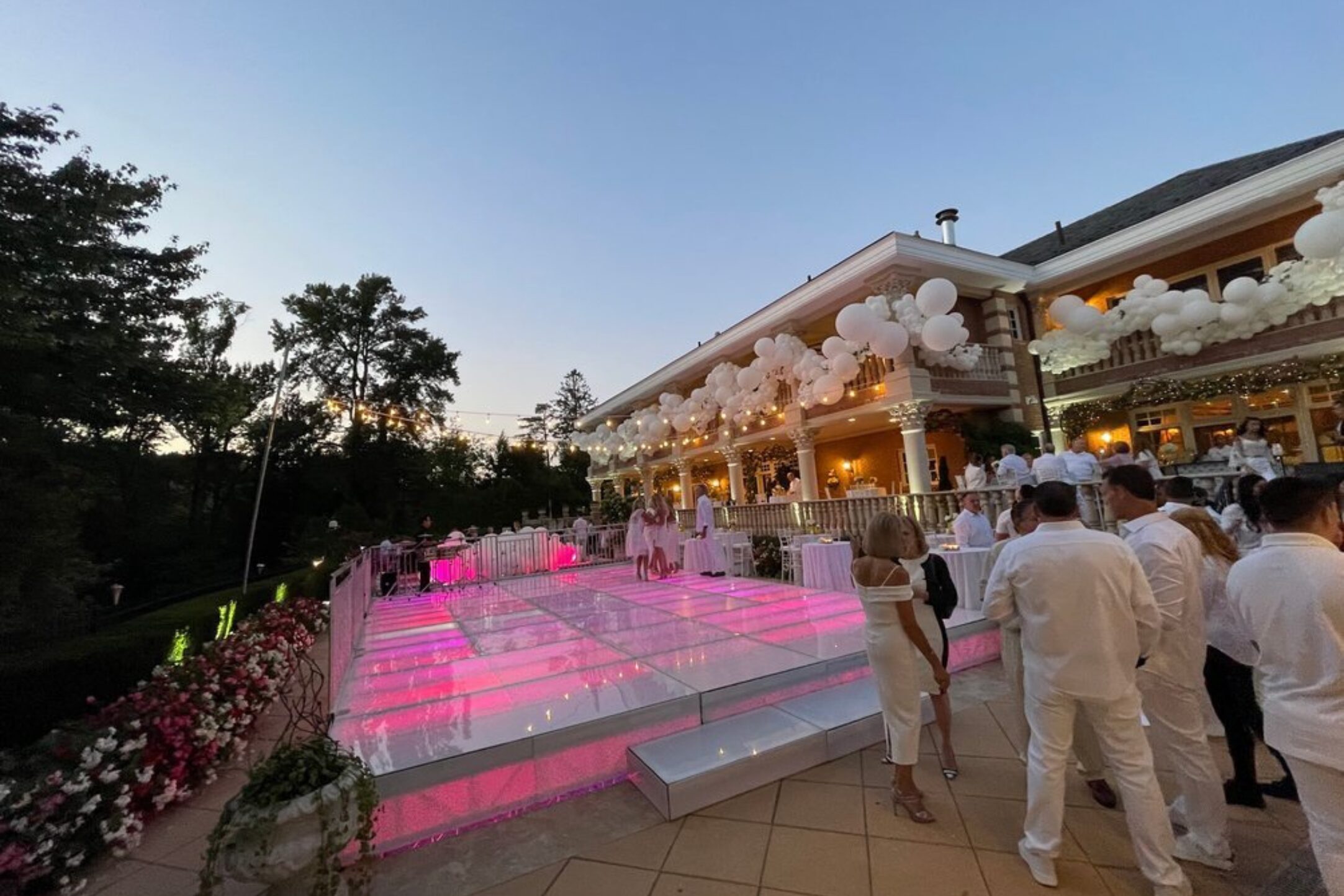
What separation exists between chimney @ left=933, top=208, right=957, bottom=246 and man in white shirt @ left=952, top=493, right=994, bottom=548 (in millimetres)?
9561

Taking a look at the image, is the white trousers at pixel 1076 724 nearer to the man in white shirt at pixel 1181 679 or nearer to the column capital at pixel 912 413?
the man in white shirt at pixel 1181 679

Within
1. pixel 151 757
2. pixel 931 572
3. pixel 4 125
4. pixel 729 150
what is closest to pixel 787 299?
pixel 729 150

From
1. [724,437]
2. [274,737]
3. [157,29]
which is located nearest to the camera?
[274,737]

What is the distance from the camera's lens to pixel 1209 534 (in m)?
2.85

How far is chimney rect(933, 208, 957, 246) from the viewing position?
44.4 feet

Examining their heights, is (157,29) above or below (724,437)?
above

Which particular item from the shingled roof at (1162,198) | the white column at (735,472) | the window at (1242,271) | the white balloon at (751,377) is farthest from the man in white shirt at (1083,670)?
the white column at (735,472)

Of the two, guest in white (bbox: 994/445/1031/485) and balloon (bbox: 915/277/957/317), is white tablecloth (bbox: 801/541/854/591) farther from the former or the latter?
balloon (bbox: 915/277/957/317)

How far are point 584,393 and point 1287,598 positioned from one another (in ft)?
167

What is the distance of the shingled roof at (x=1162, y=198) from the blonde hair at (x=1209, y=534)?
11649 millimetres

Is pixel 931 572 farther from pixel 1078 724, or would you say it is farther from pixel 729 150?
pixel 729 150

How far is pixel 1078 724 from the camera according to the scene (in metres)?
2.92

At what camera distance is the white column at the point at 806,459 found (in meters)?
14.1

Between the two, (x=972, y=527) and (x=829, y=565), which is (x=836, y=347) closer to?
(x=829, y=565)
